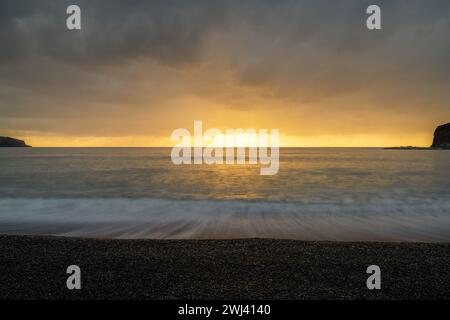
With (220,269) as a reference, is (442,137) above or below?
above

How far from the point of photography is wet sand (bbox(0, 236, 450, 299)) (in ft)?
19.0

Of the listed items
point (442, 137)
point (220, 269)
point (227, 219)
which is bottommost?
point (227, 219)

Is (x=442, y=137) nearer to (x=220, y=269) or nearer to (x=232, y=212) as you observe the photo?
(x=232, y=212)

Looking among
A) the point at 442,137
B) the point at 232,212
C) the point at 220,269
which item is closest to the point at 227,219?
the point at 232,212

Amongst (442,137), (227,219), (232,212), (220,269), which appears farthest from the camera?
(442,137)

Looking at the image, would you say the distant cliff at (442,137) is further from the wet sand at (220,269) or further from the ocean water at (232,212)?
the wet sand at (220,269)

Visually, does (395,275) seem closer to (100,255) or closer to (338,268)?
(338,268)

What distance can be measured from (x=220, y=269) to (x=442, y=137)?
225 metres

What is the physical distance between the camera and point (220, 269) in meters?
6.87

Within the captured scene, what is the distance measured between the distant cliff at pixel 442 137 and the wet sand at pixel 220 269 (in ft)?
700

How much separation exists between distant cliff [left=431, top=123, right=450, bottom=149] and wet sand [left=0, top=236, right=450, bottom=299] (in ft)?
700

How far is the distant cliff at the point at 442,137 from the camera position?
187425 mm

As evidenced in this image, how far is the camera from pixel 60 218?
1513cm
